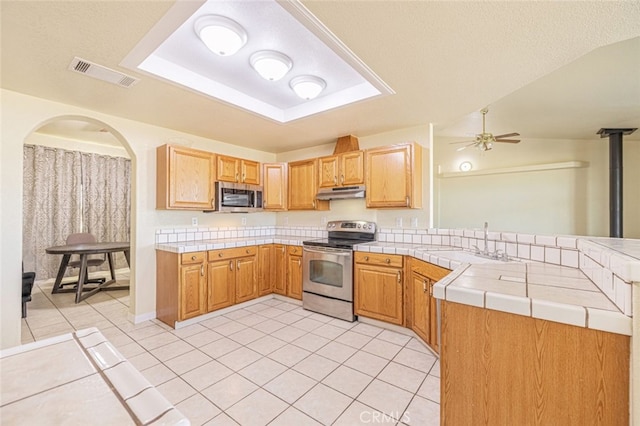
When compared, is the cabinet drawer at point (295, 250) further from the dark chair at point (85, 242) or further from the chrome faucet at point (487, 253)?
the dark chair at point (85, 242)

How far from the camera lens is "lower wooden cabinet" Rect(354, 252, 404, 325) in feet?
9.48

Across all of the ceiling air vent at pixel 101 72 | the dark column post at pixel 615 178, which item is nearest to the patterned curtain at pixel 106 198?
the ceiling air vent at pixel 101 72

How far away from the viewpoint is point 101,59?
6.36ft

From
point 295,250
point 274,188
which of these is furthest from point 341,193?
point 274,188

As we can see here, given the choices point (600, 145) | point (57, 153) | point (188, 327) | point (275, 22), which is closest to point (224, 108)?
point (275, 22)

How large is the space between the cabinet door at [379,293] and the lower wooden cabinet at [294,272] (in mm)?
919

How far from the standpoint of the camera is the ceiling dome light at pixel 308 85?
2498 millimetres

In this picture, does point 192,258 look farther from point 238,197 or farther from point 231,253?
point 238,197

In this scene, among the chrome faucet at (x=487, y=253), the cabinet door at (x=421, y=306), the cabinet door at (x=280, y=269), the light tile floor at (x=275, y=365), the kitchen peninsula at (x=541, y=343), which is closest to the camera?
the kitchen peninsula at (x=541, y=343)

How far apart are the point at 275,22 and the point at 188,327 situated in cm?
309

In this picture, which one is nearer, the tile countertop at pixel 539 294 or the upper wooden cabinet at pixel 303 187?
the tile countertop at pixel 539 294

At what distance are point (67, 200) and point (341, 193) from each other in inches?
202

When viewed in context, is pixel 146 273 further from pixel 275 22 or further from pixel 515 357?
pixel 515 357


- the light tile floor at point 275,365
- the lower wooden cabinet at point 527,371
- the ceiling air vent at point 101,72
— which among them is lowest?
the light tile floor at point 275,365
